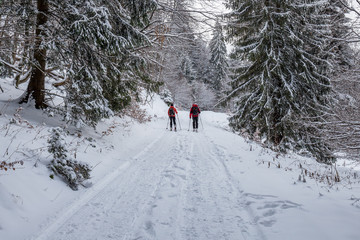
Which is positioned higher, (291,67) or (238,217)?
(291,67)

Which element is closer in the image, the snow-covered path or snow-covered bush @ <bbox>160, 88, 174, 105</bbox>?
the snow-covered path

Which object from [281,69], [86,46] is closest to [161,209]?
[86,46]

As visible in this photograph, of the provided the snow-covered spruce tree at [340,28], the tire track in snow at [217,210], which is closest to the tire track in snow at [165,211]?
the tire track in snow at [217,210]

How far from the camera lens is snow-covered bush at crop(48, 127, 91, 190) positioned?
4082mm

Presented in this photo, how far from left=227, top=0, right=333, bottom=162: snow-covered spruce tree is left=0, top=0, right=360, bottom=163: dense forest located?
0.05 m

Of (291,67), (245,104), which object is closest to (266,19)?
(291,67)

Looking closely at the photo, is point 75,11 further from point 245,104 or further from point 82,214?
point 245,104

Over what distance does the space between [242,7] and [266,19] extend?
1581mm

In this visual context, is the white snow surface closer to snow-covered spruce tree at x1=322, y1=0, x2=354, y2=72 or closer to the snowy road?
the snowy road

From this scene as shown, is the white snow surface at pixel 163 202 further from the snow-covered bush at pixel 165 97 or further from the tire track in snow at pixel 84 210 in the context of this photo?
the snow-covered bush at pixel 165 97

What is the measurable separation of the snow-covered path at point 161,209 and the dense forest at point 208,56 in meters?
2.31

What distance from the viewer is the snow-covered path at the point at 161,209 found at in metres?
2.77

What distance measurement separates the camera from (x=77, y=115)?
21.0ft

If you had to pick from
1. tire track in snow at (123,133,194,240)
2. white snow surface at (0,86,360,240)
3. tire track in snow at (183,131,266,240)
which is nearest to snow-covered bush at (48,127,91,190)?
white snow surface at (0,86,360,240)
